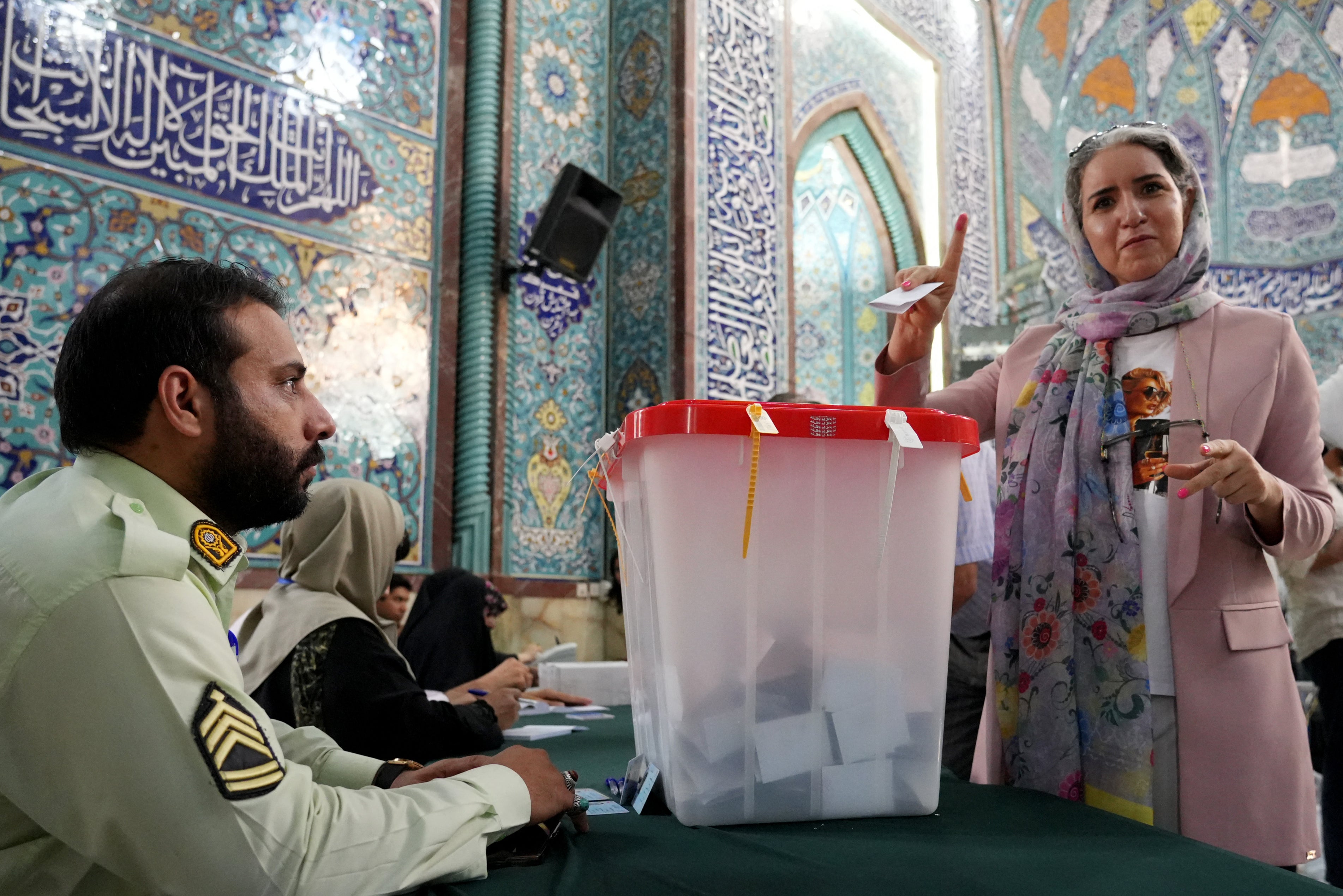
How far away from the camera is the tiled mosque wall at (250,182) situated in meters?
2.74

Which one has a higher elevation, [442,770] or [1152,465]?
[1152,465]

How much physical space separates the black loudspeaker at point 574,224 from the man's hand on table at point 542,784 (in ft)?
10.2

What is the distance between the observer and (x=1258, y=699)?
1.03 metres

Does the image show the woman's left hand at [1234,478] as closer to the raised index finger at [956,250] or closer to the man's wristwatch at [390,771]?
the raised index finger at [956,250]

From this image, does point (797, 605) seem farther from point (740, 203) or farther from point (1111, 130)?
point (740, 203)

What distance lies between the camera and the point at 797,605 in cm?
86

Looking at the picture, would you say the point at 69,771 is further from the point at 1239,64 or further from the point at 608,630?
the point at 1239,64

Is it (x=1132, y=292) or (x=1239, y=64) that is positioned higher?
(x=1239, y=64)

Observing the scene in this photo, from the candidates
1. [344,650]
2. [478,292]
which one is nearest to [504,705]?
[344,650]

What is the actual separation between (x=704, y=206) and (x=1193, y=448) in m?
3.33

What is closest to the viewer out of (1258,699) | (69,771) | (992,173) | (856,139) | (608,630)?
(69,771)

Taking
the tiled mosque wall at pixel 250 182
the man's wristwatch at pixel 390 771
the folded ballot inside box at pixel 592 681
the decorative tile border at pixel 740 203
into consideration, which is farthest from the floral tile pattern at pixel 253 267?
the man's wristwatch at pixel 390 771

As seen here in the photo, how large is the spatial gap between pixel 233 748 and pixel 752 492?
45 centimetres

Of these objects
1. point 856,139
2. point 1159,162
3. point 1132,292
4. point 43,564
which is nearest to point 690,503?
point 43,564
